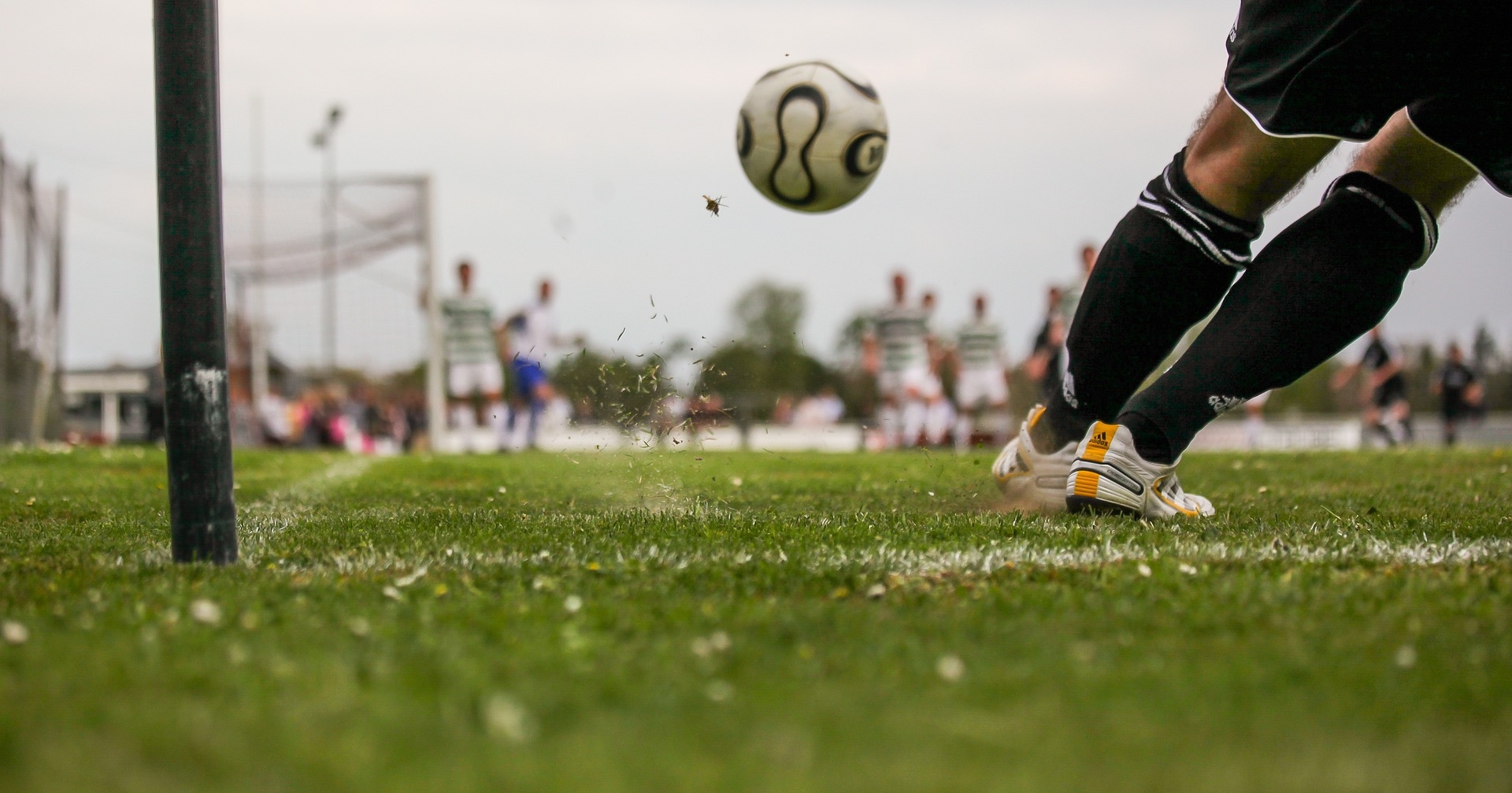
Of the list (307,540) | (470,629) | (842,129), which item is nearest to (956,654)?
(470,629)

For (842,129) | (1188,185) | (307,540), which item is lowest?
(307,540)

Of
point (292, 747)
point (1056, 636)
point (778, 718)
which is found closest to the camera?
point (292, 747)

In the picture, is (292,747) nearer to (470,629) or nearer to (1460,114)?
(470,629)

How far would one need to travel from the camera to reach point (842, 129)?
395 cm

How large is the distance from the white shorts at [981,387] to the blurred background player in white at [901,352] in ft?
5.90

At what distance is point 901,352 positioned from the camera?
15555 mm

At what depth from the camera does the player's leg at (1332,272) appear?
10.7 ft

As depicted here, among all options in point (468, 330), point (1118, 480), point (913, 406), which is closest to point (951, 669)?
point (1118, 480)

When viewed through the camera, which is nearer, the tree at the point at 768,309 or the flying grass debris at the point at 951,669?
the flying grass debris at the point at 951,669

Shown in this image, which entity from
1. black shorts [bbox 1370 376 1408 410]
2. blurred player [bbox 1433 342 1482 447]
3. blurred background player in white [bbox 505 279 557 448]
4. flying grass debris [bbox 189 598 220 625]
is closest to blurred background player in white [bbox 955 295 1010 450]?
black shorts [bbox 1370 376 1408 410]

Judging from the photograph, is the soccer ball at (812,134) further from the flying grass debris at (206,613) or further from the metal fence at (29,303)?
the metal fence at (29,303)

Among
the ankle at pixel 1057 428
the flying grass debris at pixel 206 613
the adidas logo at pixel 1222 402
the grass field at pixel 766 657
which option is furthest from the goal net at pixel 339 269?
the flying grass debris at pixel 206 613

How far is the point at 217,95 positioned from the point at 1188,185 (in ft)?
8.09

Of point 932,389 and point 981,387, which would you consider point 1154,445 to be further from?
point 981,387
